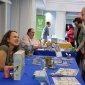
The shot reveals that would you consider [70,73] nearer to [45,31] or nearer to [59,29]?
[45,31]

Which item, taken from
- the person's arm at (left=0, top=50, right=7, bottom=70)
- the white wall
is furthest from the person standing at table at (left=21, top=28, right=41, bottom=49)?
the person's arm at (left=0, top=50, right=7, bottom=70)

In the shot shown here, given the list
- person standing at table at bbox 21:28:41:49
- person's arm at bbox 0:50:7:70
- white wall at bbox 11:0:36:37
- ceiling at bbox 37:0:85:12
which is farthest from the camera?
ceiling at bbox 37:0:85:12

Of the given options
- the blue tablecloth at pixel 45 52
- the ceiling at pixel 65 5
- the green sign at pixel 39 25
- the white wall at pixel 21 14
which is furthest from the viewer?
the ceiling at pixel 65 5

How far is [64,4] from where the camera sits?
1427 centimetres

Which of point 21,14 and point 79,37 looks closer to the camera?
point 79,37

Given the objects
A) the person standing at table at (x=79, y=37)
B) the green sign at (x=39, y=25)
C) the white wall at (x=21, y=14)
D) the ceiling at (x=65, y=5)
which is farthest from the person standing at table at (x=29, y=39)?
the ceiling at (x=65, y=5)

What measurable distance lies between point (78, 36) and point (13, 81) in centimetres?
324

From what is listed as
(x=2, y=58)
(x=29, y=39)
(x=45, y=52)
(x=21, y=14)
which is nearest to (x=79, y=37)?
(x=45, y=52)

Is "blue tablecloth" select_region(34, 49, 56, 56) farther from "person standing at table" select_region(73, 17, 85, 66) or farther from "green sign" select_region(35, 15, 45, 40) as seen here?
"green sign" select_region(35, 15, 45, 40)

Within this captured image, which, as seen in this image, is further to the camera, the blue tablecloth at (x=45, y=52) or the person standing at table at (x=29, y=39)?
the person standing at table at (x=29, y=39)

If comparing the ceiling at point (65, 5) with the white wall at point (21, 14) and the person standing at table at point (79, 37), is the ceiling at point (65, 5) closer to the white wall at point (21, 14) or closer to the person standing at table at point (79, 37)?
the white wall at point (21, 14)

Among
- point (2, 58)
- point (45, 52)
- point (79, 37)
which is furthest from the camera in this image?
point (79, 37)

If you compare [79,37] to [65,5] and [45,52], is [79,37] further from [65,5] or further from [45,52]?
[65,5]

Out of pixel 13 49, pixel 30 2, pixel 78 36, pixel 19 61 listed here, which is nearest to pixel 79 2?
pixel 30 2
